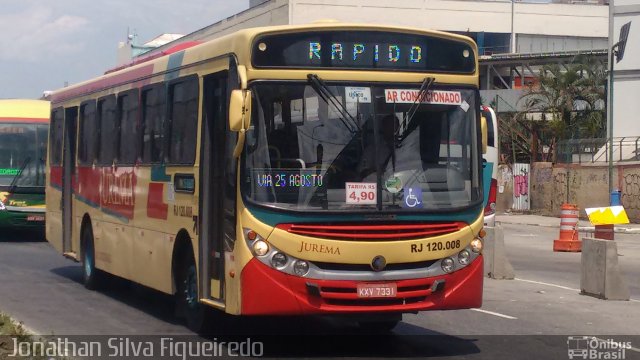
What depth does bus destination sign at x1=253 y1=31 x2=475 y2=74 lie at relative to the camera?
991 cm

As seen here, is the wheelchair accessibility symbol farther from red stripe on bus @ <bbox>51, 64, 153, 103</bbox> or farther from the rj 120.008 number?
red stripe on bus @ <bbox>51, 64, 153, 103</bbox>

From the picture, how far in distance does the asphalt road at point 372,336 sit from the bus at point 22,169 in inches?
285

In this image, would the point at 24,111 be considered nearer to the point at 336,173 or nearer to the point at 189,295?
the point at 189,295

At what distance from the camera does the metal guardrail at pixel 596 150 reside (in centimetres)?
4178

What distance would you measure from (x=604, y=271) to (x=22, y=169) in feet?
50.1

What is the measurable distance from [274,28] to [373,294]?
265cm

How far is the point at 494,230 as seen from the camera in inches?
689

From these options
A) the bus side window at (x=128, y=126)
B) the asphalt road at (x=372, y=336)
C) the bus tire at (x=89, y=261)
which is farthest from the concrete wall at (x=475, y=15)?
the bus side window at (x=128, y=126)

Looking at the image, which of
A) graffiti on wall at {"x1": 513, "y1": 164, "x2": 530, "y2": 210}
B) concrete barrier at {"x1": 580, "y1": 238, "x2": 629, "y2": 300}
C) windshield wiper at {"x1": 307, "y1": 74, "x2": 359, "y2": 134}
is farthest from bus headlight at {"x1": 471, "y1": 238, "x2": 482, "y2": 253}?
graffiti on wall at {"x1": 513, "y1": 164, "x2": 530, "y2": 210}

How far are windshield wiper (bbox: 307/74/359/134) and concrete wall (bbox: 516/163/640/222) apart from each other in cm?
3051

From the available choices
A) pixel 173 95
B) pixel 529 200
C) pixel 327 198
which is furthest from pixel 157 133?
pixel 529 200

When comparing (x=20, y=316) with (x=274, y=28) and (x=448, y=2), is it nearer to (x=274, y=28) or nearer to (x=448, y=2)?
(x=274, y=28)
